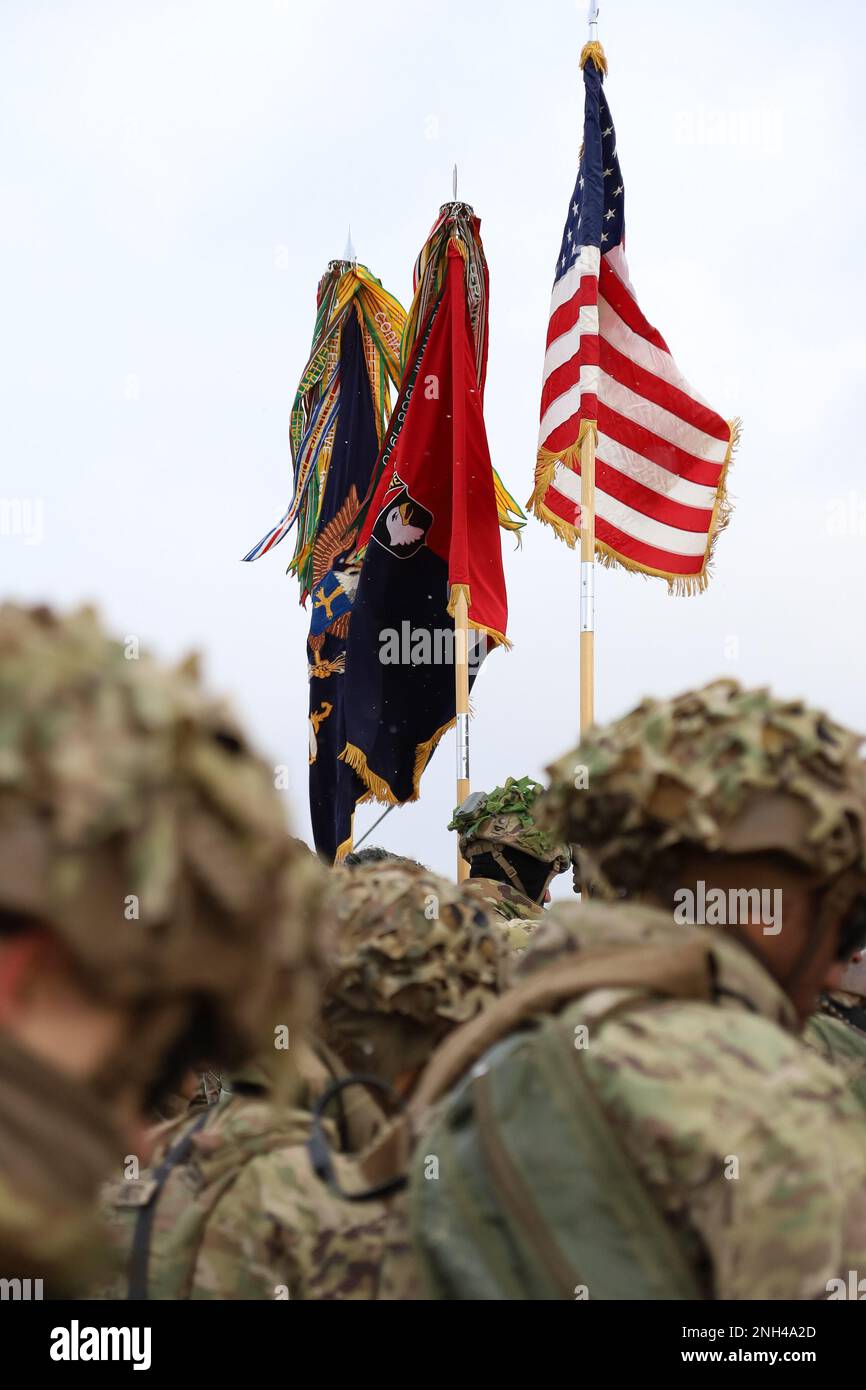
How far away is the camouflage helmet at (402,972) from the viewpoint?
2465 mm

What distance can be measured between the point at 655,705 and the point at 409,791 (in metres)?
7.78

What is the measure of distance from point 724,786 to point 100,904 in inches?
42.1

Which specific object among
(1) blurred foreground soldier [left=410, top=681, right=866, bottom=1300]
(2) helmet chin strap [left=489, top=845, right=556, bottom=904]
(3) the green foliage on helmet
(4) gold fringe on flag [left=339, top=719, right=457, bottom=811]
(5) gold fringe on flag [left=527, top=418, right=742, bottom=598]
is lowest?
(1) blurred foreground soldier [left=410, top=681, right=866, bottom=1300]

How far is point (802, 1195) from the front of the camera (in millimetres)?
1409

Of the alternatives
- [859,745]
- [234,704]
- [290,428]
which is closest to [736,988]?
[859,745]

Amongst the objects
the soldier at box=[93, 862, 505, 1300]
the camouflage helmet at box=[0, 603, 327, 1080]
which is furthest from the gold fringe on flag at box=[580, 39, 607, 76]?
the camouflage helmet at box=[0, 603, 327, 1080]

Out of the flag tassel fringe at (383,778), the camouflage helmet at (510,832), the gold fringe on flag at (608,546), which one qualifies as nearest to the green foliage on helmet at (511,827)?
the camouflage helmet at (510,832)

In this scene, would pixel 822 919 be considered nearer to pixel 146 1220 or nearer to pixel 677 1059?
pixel 677 1059

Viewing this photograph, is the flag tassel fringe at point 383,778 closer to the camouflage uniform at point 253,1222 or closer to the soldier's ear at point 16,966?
the camouflage uniform at point 253,1222

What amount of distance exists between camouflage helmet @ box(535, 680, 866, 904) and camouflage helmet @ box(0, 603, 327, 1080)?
0.88 metres

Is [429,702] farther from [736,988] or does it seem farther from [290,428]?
[736,988]

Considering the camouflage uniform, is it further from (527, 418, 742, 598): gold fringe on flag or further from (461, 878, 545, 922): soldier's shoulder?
(527, 418, 742, 598): gold fringe on flag

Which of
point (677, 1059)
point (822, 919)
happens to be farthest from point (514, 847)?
point (677, 1059)

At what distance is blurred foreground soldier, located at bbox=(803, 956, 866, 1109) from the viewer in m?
2.96
